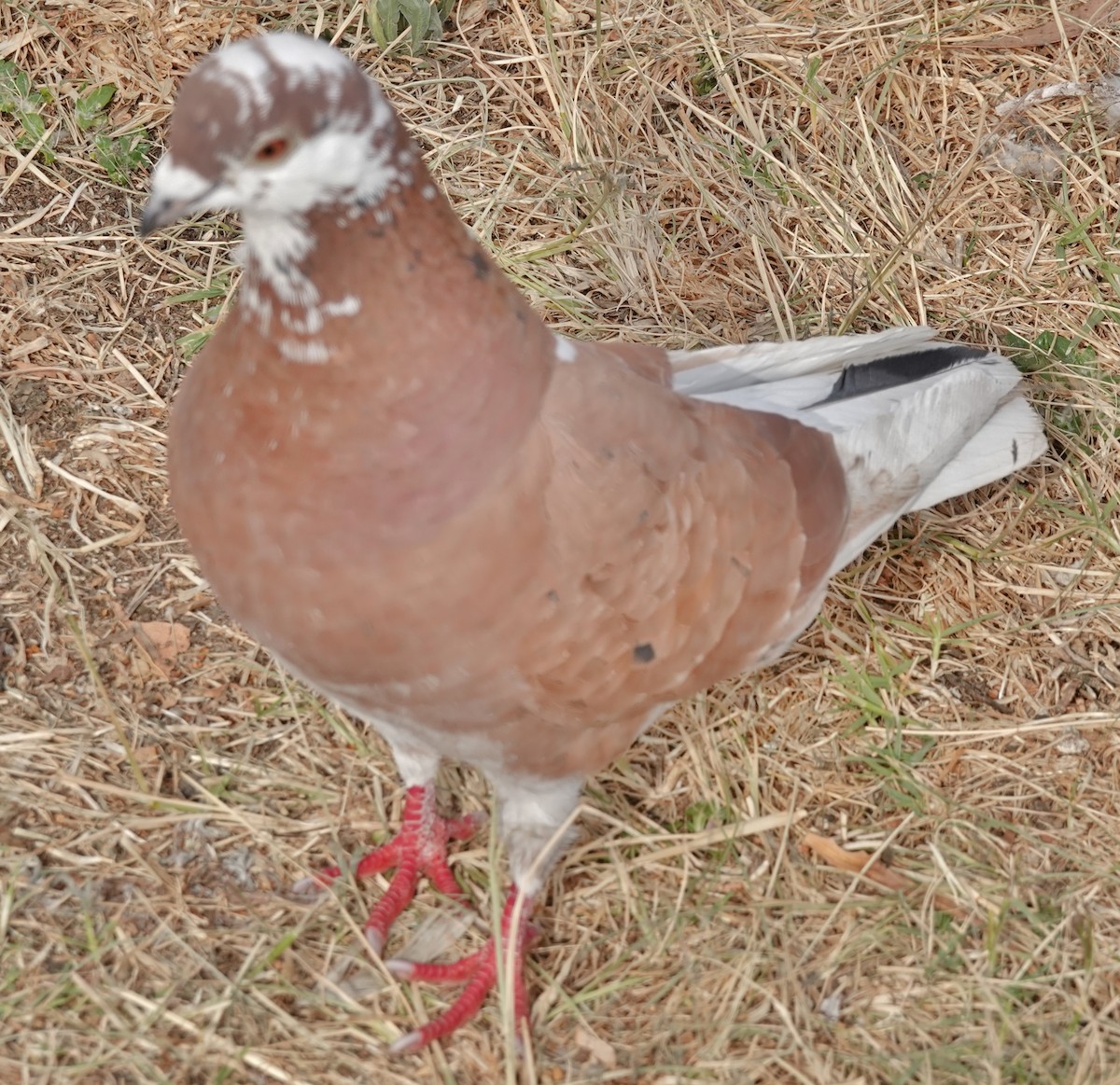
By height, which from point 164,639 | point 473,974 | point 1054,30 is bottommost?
point 473,974

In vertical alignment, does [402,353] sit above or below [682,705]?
above

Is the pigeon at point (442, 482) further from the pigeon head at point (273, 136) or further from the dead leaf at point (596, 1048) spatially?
the dead leaf at point (596, 1048)

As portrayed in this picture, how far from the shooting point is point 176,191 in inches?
73.0

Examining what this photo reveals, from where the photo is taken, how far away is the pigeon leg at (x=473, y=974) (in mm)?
2740

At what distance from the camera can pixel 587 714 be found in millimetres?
2471

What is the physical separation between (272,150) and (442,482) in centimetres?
58

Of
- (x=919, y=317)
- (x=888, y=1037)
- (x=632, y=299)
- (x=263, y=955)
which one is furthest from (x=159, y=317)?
(x=888, y=1037)

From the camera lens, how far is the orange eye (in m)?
1.83

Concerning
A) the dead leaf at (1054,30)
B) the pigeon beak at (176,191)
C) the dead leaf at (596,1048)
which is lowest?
the dead leaf at (596,1048)

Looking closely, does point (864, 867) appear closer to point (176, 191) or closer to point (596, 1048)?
point (596, 1048)

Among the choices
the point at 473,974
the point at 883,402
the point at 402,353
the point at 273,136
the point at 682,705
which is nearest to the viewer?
the point at 273,136

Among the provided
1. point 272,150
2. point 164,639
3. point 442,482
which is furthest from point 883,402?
point 164,639

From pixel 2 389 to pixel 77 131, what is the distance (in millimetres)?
1021

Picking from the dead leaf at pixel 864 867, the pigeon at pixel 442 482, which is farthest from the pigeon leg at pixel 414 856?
the dead leaf at pixel 864 867
